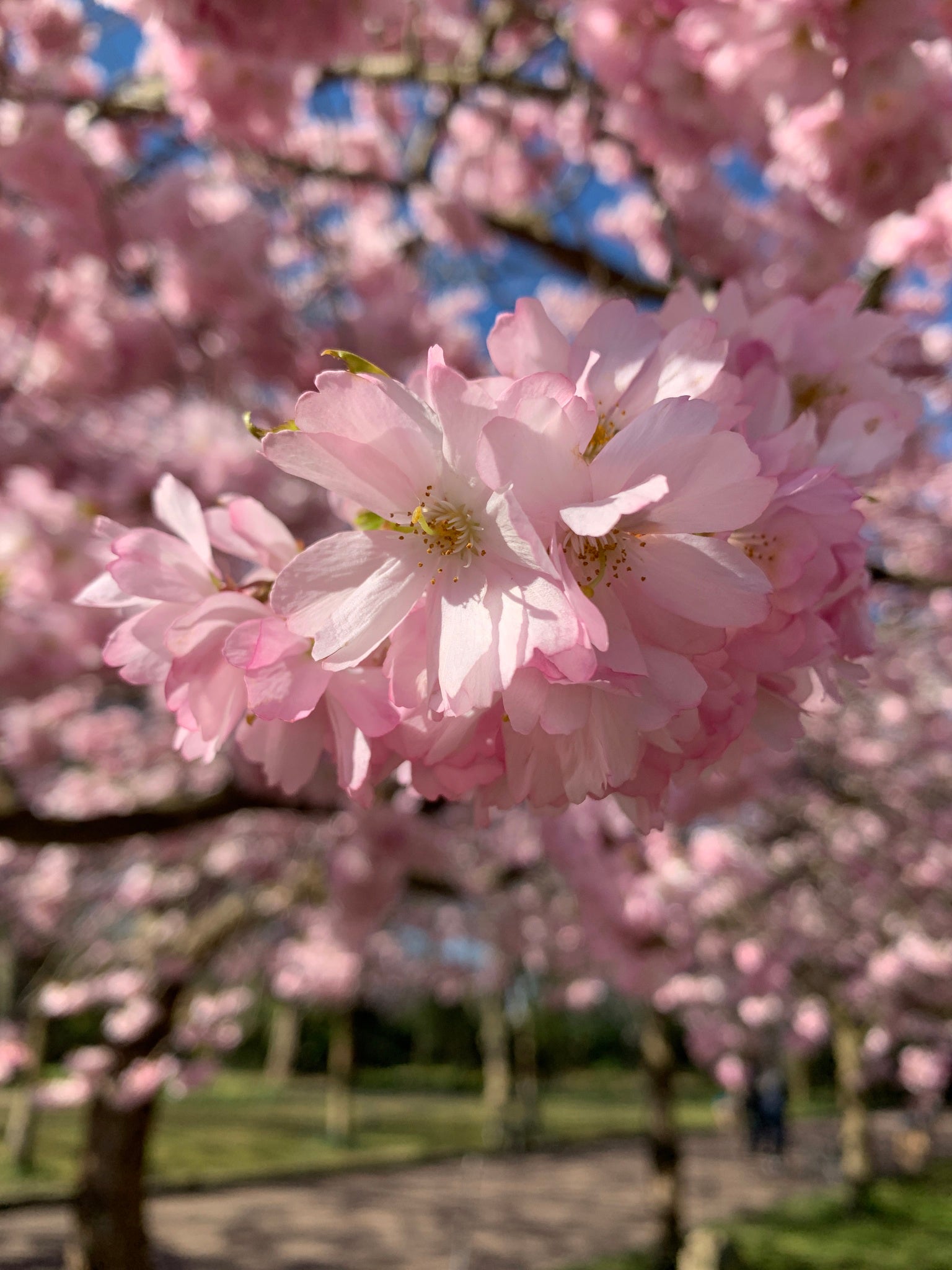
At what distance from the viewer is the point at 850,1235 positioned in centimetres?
803

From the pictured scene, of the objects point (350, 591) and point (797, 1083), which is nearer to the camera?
point (350, 591)

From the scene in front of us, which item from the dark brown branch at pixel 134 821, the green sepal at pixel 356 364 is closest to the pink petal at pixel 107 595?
the green sepal at pixel 356 364

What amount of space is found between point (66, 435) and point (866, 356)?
321 centimetres

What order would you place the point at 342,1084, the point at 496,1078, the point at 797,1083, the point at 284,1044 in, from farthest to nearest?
the point at 797,1083, the point at 284,1044, the point at 496,1078, the point at 342,1084

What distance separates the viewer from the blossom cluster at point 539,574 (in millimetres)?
595

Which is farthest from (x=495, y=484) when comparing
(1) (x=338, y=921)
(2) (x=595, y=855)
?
(1) (x=338, y=921)

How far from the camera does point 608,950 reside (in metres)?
4.20

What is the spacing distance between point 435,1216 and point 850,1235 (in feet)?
14.0

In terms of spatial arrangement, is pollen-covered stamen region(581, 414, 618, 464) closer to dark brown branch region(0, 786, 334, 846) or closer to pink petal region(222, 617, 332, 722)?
pink petal region(222, 617, 332, 722)

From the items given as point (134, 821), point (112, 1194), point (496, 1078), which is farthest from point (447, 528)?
point (496, 1078)

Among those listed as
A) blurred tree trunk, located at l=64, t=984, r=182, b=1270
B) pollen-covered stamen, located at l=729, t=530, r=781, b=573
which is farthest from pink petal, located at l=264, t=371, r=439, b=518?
blurred tree trunk, located at l=64, t=984, r=182, b=1270

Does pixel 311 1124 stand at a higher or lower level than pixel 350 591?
lower

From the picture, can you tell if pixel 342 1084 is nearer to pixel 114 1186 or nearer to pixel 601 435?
pixel 114 1186

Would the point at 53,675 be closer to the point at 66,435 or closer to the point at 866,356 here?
the point at 66,435
